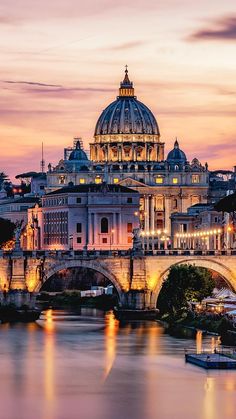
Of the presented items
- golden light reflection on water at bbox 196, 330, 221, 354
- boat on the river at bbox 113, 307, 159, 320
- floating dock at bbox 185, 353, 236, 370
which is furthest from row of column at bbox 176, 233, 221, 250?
floating dock at bbox 185, 353, 236, 370

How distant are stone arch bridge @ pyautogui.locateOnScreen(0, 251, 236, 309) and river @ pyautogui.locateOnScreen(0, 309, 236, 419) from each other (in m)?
7.96

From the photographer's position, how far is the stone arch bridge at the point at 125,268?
129m

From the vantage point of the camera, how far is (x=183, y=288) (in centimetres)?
12300

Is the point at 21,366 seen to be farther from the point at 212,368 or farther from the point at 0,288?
the point at 0,288

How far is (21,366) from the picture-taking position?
99875mm

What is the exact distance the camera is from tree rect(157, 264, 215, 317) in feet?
405

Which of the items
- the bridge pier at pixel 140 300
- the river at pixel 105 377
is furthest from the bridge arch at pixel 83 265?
the river at pixel 105 377

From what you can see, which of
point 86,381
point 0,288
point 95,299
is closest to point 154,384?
point 86,381

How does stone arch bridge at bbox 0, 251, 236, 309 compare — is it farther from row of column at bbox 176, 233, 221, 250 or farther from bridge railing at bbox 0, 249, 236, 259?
row of column at bbox 176, 233, 221, 250

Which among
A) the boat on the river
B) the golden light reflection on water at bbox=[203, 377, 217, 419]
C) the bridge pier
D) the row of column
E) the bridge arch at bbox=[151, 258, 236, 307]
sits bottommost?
the golden light reflection on water at bbox=[203, 377, 217, 419]

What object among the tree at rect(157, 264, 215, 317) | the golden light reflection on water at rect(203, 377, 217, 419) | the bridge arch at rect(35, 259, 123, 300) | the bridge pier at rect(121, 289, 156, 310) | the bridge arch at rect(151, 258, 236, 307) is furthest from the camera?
the bridge arch at rect(35, 259, 123, 300)

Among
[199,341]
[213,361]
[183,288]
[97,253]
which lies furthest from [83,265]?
[213,361]

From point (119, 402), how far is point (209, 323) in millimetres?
28042

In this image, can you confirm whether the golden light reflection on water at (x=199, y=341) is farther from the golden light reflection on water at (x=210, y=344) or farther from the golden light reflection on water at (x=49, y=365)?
the golden light reflection on water at (x=49, y=365)
